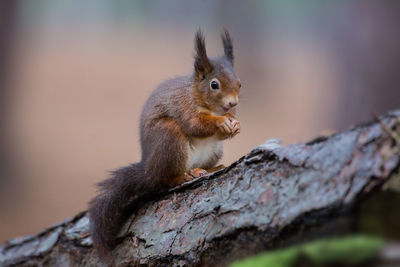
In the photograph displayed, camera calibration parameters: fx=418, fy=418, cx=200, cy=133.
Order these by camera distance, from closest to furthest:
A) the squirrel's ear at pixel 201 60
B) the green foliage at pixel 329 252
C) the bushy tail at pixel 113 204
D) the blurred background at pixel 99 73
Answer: the green foliage at pixel 329 252, the bushy tail at pixel 113 204, the squirrel's ear at pixel 201 60, the blurred background at pixel 99 73

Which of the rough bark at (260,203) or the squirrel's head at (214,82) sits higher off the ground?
the squirrel's head at (214,82)

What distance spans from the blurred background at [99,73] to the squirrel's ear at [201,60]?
1.32m

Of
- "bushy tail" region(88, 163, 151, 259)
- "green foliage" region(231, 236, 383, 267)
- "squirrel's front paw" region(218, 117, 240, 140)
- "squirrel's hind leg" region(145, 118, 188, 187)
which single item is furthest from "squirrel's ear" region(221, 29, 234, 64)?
"green foliage" region(231, 236, 383, 267)

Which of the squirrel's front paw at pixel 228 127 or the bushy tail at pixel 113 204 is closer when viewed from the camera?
the bushy tail at pixel 113 204

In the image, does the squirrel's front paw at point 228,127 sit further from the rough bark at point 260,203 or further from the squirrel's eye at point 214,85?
the rough bark at point 260,203

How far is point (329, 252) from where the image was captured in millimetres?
843

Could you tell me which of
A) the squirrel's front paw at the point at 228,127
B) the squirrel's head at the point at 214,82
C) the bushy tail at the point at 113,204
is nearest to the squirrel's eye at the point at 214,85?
the squirrel's head at the point at 214,82

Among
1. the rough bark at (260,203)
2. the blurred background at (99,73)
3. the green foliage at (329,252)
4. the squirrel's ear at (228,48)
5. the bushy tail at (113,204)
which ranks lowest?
the green foliage at (329,252)

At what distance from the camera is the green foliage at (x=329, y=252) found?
784mm

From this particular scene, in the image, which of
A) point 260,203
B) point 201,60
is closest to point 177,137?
point 201,60

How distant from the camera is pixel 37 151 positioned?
380cm

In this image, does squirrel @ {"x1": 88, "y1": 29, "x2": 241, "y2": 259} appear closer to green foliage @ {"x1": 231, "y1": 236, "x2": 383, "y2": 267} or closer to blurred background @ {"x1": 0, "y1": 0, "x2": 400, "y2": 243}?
green foliage @ {"x1": 231, "y1": 236, "x2": 383, "y2": 267}

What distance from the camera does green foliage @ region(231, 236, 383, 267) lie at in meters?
0.78

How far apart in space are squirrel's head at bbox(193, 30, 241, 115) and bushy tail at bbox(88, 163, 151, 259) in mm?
406
